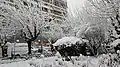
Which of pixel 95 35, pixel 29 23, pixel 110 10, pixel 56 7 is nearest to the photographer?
pixel 110 10

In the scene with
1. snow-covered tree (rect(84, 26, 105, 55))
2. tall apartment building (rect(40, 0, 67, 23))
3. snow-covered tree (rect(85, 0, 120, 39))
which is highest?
tall apartment building (rect(40, 0, 67, 23))

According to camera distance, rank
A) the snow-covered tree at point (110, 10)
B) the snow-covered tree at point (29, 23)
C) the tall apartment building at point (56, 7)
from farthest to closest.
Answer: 1. the tall apartment building at point (56, 7)
2. the snow-covered tree at point (29, 23)
3. the snow-covered tree at point (110, 10)

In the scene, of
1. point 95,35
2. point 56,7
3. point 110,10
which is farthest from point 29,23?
point 56,7

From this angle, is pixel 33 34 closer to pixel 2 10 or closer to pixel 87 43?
pixel 2 10

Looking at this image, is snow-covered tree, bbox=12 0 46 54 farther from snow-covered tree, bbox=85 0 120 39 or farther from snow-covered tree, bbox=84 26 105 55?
snow-covered tree, bbox=85 0 120 39

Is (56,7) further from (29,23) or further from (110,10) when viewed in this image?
(110,10)

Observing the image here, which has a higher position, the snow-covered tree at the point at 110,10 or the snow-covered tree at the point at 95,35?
the snow-covered tree at the point at 110,10

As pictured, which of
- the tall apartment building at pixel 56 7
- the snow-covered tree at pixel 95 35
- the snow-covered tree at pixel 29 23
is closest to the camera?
the snow-covered tree at pixel 95 35

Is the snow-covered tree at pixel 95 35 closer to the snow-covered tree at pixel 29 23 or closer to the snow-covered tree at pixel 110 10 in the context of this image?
the snow-covered tree at pixel 110 10

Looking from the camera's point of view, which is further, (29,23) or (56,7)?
(56,7)

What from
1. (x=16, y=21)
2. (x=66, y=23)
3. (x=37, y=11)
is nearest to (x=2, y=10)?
(x=16, y=21)

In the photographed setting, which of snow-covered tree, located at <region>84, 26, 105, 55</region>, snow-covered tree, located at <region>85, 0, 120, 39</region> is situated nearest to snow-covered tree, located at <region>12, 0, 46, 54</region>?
snow-covered tree, located at <region>84, 26, 105, 55</region>

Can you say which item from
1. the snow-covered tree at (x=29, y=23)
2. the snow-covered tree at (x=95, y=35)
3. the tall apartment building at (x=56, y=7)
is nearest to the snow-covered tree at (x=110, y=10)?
the snow-covered tree at (x=95, y=35)

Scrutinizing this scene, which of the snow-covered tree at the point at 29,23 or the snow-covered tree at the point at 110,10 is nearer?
the snow-covered tree at the point at 110,10
